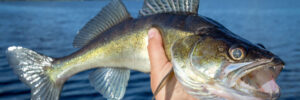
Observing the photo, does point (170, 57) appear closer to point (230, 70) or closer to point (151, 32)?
point (151, 32)

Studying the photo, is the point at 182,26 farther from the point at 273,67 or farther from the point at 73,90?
the point at 73,90

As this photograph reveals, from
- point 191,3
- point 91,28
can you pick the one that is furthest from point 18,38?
point 191,3

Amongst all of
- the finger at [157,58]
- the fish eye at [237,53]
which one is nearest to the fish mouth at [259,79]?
the fish eye at [237,53]

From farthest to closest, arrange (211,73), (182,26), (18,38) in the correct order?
(18,38)
(182,26)
(211,73)

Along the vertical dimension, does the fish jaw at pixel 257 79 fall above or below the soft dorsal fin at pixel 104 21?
below

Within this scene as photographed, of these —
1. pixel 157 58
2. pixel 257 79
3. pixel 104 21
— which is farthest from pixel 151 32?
pixel 257 79

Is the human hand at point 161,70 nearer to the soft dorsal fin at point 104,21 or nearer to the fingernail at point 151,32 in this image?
the fingernail at point 151,32

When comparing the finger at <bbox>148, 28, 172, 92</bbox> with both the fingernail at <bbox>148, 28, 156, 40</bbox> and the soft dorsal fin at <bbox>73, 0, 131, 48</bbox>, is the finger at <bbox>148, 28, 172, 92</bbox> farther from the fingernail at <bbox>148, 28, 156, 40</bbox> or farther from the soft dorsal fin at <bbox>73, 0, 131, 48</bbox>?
the soft dorsal fin at <bbox>73, 0, 131, 48</bbox>
